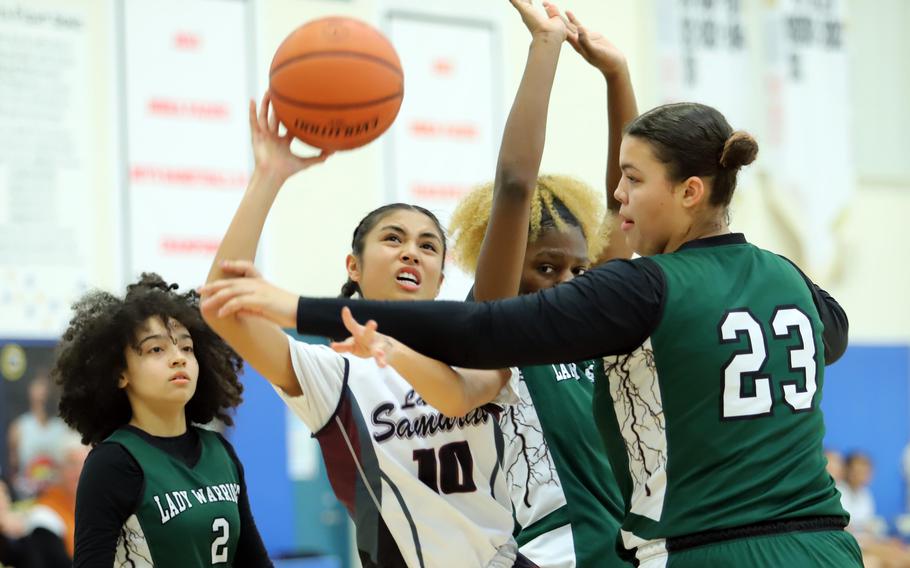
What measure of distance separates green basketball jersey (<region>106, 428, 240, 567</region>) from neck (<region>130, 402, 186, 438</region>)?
3.5 inches

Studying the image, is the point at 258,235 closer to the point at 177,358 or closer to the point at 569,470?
the point at 177,358

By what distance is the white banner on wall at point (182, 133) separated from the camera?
29.0ft

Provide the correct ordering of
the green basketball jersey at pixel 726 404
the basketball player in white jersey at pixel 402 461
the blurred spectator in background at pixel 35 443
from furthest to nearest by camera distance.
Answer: the blurred spectator in background at pixel 35 443 < the basketball player in white jersey at pixel 402 461 < the green basketball jersey at pixel 726 404

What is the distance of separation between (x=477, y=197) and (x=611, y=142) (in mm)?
494

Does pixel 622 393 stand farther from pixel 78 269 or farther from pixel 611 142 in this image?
pixel 78 269

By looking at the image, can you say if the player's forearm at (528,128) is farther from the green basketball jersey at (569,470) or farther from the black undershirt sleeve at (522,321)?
the green basketball jersey at (569,470)

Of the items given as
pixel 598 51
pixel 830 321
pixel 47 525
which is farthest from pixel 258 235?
pixel 47 525

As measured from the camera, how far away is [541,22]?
320cm

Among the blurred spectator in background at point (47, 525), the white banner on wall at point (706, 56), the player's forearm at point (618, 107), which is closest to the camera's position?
the player's forearm at point (618, 107)

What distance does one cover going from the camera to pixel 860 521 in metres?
10.8

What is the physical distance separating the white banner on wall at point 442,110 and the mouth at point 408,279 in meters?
6.24

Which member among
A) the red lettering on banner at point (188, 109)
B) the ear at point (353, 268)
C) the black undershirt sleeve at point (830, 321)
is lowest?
the black undershirt sleeve at point (830, 321)

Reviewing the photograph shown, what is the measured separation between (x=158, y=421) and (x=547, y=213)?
1426 mm

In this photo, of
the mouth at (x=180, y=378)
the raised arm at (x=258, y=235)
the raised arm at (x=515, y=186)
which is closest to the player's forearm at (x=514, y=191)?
the raised arm at (x=515, y=186)
